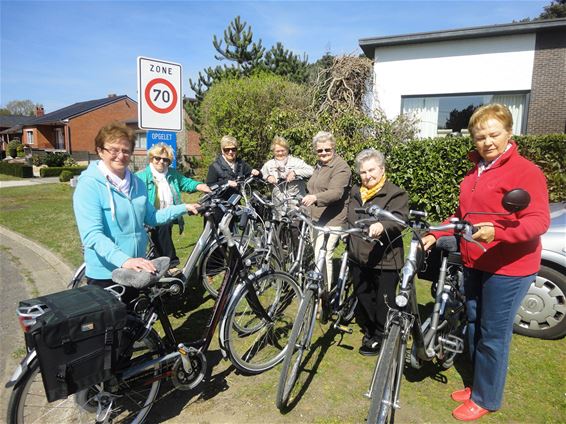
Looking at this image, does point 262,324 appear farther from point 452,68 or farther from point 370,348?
point 452,68

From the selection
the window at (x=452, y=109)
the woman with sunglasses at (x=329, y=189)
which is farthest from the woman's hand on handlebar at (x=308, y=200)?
the window at (x=452, y=109)

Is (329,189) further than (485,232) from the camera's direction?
Yes

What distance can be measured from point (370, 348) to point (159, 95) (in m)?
3.85

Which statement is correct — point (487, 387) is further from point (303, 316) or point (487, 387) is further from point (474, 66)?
point (474, 66)

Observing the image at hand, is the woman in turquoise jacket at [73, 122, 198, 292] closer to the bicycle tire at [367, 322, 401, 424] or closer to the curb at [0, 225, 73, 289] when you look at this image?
the bicycle tire at [367, 322, 401, 424]

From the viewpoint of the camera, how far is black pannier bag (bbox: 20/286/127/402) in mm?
1858

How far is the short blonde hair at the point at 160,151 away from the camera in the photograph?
4371 millimetres

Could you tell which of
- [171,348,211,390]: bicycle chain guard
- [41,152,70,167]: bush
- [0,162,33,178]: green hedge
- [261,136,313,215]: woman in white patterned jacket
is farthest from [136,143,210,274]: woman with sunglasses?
[41,152,70,167]: bush

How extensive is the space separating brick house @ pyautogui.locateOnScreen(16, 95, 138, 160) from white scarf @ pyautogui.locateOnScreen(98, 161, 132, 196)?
3914 cm

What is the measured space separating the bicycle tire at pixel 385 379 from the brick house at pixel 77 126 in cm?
4051

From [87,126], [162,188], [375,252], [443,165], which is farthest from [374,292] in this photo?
[87,126]

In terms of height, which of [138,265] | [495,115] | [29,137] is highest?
[29,137]

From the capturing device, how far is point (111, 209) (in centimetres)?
251

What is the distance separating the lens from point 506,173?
2.34 metres
